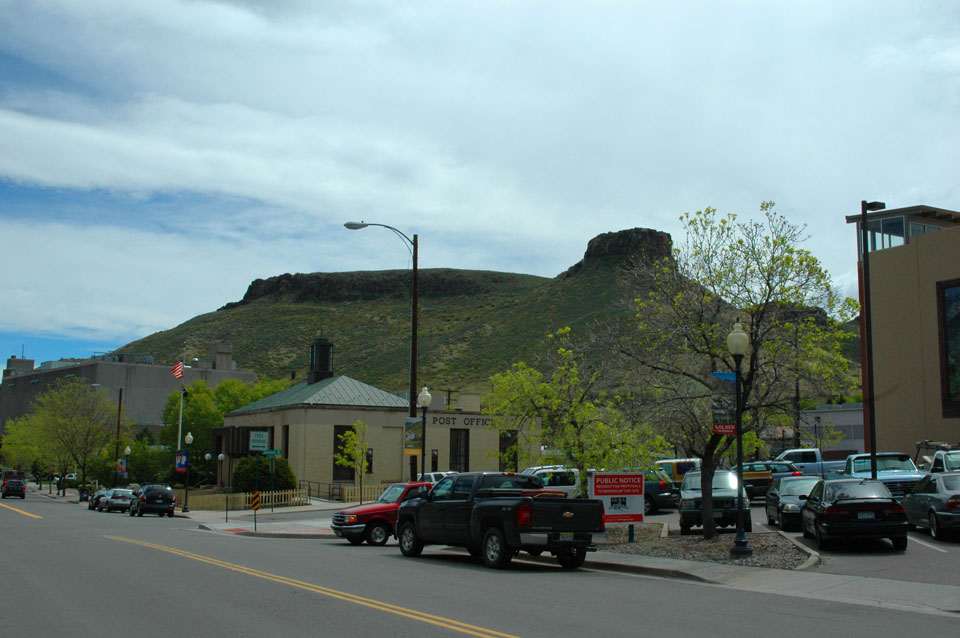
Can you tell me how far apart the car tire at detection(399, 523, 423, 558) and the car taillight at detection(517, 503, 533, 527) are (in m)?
3.83

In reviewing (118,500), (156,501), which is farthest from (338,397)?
(118,500)

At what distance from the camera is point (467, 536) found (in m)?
16.8

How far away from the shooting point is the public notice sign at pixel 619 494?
61.5 feet

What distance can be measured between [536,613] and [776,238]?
10497mm

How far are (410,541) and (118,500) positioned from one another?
3401 centimetres

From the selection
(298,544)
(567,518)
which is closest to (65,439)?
(298,544)

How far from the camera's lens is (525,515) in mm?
15461

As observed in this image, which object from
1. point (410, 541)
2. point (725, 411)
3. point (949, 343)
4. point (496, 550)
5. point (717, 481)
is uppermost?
point (949, 343)

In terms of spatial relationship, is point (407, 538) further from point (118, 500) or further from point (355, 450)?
point (118, 500)

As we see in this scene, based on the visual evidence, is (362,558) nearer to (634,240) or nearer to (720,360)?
(720,360)

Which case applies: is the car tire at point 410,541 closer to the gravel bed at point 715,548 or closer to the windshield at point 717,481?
the gravel bed at point 715,548

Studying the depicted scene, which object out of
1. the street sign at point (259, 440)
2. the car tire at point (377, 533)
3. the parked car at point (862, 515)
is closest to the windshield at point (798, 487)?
the parked car at point (862, 515)

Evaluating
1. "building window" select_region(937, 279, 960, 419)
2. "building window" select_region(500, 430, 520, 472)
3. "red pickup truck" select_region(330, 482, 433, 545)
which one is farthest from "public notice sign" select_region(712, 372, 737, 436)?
"building window" select_region(937, 279, 960, 419)

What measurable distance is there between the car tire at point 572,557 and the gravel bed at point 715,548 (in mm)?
1862
